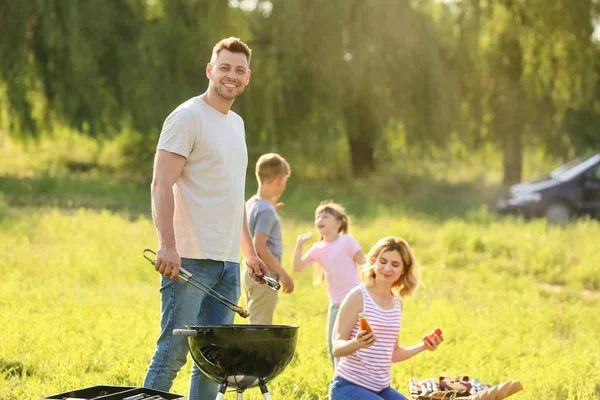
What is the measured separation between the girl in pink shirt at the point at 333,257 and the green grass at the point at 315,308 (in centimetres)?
61

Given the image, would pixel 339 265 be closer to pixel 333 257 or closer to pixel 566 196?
pixel 333 257

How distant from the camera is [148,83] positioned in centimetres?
2114

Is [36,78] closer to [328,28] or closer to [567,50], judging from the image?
[328,28]

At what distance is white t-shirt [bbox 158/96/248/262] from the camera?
4.64 metres

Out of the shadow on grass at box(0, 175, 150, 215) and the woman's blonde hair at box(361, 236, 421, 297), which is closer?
the woman's blonde hair at box(361, 236, 421, 297)

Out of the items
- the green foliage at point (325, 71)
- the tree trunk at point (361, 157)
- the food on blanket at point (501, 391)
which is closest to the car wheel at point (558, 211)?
the green foliage at point (325, 71)

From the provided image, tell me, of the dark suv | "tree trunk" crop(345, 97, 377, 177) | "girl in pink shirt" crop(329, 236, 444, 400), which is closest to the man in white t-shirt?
"girl in pink shirt" crop(329, 236, 444, 400)

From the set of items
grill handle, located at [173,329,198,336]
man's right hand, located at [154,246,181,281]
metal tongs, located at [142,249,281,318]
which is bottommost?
grill handle, located at [173,329,198,336]

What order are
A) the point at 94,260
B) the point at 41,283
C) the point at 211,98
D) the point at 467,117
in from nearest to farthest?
1. the point at 211,98
2. the point at 41,283
3. the point at 94,260
4. the point at 467,117

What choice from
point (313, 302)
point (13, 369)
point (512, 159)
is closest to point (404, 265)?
point (13, 369)

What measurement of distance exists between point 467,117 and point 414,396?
21.1 m

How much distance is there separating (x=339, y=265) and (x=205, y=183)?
2.17 m

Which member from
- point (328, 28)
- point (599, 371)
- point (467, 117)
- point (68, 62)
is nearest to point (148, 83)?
point (68, 62)

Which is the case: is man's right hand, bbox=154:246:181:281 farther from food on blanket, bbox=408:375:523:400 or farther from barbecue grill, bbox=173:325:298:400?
food on blanket, bbox=408:375:523:400
